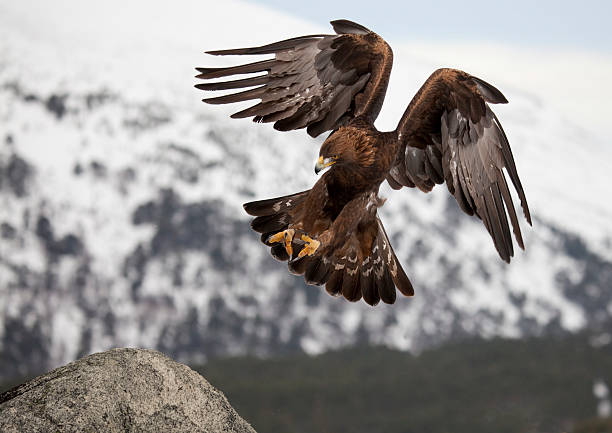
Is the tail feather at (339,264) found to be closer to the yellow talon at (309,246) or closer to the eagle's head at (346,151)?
the yellow talon at (309,246)

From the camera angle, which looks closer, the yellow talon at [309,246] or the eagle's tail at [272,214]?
the yellow talon at [309,246]

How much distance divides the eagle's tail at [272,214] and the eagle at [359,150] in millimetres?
10

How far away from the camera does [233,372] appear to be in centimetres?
8575

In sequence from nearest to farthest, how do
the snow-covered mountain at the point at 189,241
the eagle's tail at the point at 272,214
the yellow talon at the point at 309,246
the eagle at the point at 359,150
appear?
the yellow talon at the point at 309,246, the eagle at the point at 359,150, the eagle's tail at the point at 272,214, the snow-covered mountain at the point at 189,241

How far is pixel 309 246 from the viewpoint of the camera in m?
7.12

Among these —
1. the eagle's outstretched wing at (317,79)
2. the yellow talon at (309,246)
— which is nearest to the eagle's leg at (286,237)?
the yellow talon at (309,246)

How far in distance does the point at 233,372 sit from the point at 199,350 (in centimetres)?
7741

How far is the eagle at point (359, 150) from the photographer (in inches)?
284

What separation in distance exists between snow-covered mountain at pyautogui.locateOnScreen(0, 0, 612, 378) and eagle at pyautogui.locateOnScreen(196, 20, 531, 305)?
15372 centimetres

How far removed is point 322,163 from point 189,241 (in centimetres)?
17645

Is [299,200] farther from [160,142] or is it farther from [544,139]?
[544,139]

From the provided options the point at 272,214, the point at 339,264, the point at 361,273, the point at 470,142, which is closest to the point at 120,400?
the point at 272,214

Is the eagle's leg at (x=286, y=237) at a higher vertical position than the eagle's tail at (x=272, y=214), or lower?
lower

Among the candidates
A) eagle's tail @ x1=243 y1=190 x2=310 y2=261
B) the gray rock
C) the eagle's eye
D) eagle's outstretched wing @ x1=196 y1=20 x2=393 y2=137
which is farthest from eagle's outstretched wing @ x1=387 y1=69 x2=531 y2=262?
the gray rock
